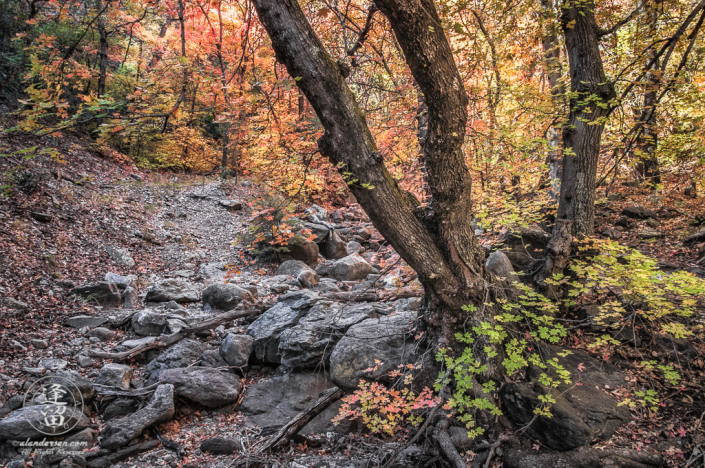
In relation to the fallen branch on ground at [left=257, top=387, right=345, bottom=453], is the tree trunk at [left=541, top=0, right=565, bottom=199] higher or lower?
higher

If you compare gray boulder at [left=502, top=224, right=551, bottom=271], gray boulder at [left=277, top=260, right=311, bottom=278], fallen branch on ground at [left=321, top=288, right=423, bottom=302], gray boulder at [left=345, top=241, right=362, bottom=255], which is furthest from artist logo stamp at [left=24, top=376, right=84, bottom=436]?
gray boulder at [left=345, top=241, right=362, bottom=255]

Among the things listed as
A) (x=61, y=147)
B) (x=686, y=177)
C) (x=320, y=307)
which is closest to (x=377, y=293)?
(x=320, y=307)

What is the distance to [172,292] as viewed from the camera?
23.0 ft

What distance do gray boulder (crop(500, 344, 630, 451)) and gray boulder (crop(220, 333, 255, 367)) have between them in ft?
11.5

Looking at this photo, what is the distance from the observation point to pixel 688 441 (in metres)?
3.33

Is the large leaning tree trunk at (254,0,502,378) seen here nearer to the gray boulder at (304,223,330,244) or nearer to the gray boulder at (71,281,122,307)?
the gray boulder at (71,281,122,307)

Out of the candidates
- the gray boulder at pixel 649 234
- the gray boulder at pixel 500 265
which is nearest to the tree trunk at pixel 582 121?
the gray boulder at pixel 500 265

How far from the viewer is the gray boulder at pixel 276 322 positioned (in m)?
5.30

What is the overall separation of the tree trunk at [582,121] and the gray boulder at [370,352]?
8.40ft

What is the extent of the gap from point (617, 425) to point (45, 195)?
37.0ft

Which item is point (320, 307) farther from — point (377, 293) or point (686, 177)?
point (686, 177)

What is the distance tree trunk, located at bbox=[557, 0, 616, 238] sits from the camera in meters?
4.34

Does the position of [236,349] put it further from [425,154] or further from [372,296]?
[425,154]

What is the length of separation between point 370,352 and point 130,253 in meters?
6.87
